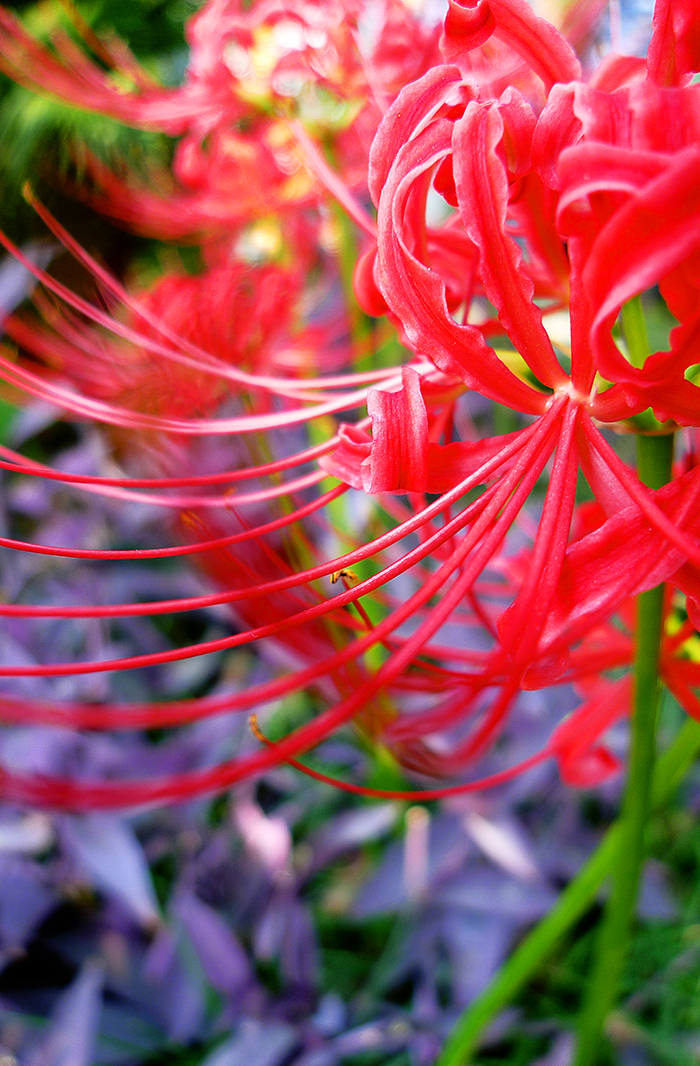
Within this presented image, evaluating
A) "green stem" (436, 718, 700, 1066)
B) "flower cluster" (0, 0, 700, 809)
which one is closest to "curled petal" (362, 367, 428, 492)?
"flower cluster" (0, 0, 700, 809)

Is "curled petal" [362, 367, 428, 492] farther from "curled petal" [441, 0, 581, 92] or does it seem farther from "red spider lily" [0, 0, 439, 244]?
"red spider lily" [0, 0, 439, 244]

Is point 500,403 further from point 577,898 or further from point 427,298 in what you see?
point 577,898

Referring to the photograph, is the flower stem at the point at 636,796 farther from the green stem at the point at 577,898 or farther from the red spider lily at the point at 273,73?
the red spider lily at the point at 273,73

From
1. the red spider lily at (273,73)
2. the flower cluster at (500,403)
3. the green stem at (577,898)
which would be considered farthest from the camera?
the red spider lily at (273,73)

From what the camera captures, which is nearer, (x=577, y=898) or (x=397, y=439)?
(x=397, y=439)

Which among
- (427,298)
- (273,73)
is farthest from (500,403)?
(273,73)

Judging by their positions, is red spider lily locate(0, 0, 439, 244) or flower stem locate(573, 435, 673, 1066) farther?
red spider lily locate(0, 0, 439, 244)

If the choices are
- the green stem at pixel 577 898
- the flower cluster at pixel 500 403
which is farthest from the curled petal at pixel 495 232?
the green stem at pixel 577 898

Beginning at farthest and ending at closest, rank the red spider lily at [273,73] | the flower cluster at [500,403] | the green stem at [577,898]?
the red spider lily at [273,73] → the green stem at [577,898] → the flower cluster at [500,403]

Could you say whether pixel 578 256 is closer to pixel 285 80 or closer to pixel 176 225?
pixel 285 80
